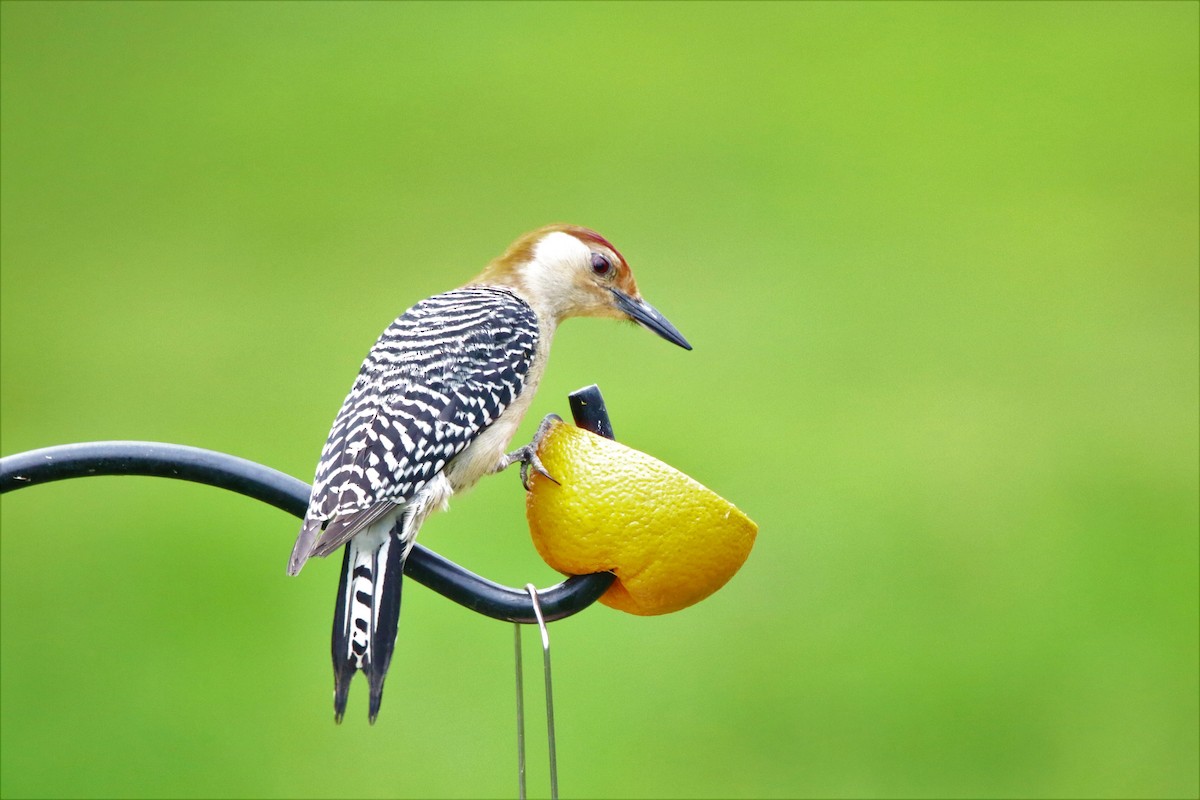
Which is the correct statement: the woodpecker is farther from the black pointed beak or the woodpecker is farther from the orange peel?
the orange peel

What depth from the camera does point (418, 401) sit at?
8.07 ft

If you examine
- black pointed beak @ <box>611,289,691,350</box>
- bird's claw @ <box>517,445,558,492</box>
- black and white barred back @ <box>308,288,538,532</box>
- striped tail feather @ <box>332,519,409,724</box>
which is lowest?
striped tail feather @ <box>332,519,409,724</box>

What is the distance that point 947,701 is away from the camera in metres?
5.02

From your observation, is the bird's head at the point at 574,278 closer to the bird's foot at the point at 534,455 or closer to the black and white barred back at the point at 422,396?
the black and white barred back at the point at 422,396

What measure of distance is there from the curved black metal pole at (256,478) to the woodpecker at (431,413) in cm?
6

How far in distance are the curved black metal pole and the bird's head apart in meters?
0.79

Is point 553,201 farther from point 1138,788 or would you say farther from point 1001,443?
point 1138,788

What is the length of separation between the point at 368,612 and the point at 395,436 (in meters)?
0.35

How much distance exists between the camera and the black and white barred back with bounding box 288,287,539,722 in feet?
6.86

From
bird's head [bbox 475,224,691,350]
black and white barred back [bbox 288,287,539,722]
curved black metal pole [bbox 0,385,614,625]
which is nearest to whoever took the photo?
curved black metal pole [bbox 0,385,614,625]

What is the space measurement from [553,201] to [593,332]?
1.02 m

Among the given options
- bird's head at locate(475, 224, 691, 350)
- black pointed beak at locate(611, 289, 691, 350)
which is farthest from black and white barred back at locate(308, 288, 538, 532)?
black pointed beak at locate(611, 289, 691, 350)

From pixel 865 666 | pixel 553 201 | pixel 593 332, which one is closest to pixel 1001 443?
pixel 865 666

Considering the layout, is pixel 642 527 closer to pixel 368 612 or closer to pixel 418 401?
pixel 368 612
